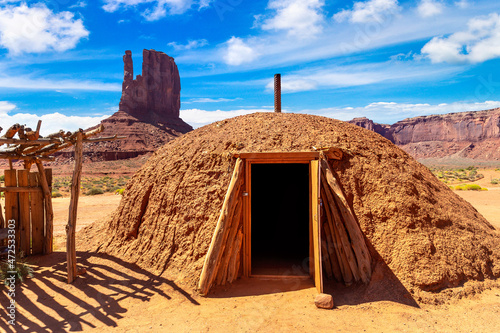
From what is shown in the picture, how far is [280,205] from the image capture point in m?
9.89

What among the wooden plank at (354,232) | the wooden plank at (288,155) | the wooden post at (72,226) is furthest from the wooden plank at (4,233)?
the wooden plank at (354,232)

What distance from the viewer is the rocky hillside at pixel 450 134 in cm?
6881

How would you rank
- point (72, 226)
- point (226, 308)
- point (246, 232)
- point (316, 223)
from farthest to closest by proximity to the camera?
1. point (246, 232)
2. point (72, 226)
3. point (316, 223)
4. point (226, 308)

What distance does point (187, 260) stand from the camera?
5.38 m

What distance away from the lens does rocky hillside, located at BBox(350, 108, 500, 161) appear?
6881 cm

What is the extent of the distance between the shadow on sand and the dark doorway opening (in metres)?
→ 3.23

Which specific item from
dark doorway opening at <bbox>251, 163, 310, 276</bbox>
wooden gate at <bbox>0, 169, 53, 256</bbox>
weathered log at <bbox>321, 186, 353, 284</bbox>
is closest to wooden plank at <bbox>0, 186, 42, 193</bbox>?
wooden gate at <bbox>0, 169, 53, 256</bbox>

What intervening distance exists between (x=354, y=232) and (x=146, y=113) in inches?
2533

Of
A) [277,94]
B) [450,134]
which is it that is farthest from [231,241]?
[450,134]

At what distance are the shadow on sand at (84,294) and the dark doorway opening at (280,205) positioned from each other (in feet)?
10.6

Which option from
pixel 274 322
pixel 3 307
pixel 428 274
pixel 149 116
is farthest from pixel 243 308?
pixel 149 116

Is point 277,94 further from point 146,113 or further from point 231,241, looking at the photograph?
point 146,113

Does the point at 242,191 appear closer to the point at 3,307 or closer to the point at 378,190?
the point at 378,190

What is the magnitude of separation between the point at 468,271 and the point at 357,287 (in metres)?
1.73
